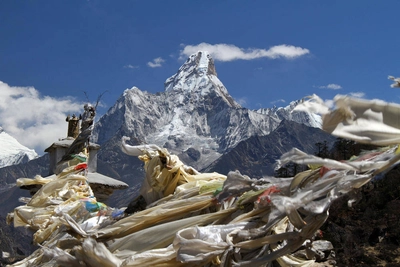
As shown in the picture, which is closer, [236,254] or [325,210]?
[325,210]

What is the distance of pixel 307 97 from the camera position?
9.43 ft

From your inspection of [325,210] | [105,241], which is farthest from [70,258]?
[325,210]

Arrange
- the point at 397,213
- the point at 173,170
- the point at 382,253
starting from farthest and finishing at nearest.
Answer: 1. the point at 397,213
2. the point at 382,253
3. the point at 173,170

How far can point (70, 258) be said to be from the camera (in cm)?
378

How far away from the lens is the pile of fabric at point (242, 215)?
8.82ft

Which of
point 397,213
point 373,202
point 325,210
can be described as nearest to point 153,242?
point 325,210

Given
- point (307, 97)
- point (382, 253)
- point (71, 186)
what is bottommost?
point (382, 253)

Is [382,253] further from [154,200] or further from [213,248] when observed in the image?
[213,248]

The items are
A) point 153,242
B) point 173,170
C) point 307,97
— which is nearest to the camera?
point 307,97

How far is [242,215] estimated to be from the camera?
3570 millimetres

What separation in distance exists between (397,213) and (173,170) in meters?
11.3

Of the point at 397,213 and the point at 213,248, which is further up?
the point at 397,213

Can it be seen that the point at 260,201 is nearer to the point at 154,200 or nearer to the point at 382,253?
the point at 154,200

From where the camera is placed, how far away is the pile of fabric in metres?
2.69
